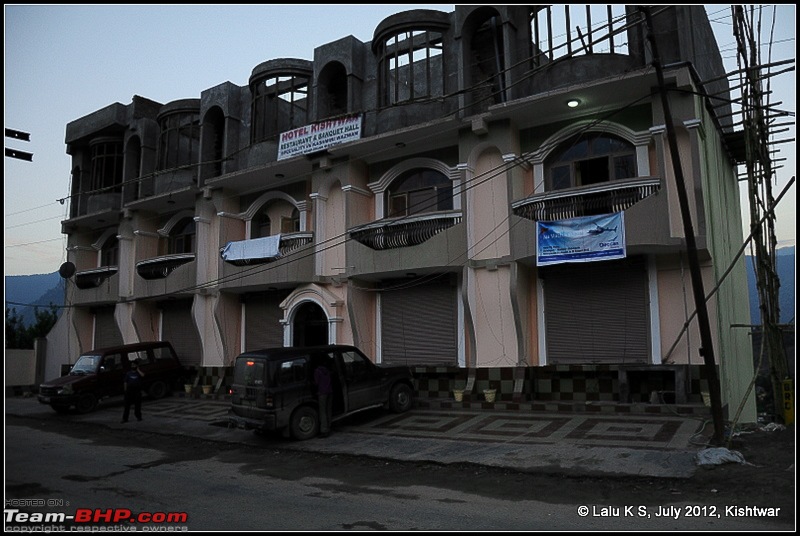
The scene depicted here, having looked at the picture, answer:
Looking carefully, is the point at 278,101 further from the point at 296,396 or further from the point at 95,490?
the point at 95,490

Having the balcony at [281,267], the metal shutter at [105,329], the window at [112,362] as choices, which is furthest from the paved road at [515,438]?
the metal shutter at [105,329]

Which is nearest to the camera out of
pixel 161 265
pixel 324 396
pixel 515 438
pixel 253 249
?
pixel 515 438

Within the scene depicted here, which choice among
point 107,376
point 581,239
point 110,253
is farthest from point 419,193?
point 110,253

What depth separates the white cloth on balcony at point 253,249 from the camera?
19781mm

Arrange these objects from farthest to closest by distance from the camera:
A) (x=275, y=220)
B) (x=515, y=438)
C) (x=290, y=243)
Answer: (x=275, y=220), (x=290, y=243), (x=515, y=438)

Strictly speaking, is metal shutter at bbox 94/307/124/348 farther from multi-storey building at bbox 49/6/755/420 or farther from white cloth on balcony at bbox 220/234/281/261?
white cloth on balcony at bbox 220/234/281/261

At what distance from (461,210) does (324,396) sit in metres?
6.50

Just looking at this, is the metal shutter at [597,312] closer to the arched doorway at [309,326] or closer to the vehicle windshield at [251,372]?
the vehicle windshield at [251,372]

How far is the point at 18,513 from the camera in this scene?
748 cm

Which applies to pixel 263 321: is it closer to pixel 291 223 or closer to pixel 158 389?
pixel 291 223

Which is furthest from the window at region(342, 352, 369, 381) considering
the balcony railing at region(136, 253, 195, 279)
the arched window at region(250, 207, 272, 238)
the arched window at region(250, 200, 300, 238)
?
the balcony railing at region(136, 253, 195, 279)

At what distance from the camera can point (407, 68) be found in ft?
62.6

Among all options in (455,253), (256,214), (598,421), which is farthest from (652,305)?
(256,214)

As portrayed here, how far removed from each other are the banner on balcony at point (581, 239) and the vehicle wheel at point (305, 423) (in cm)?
646
